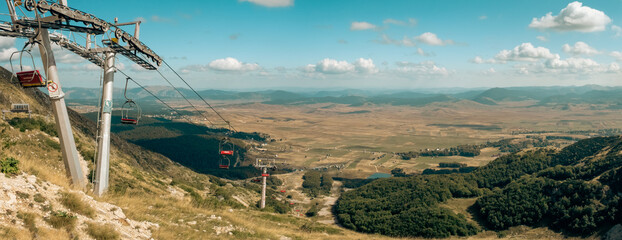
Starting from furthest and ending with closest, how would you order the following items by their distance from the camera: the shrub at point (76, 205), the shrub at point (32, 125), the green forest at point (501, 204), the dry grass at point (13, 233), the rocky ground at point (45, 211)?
the green forest at point (501, 204) < the shrub at point (32, 125) < the shrub at point (76, 205) < the rocky ground at point (45, 211) < the dry grass at point (13, 233)

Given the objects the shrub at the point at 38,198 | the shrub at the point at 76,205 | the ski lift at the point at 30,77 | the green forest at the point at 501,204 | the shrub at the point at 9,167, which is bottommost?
the green forest at the point at 501,204

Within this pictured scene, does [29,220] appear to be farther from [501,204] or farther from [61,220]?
[501,204]

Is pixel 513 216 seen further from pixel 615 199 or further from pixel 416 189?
pixel 416 189

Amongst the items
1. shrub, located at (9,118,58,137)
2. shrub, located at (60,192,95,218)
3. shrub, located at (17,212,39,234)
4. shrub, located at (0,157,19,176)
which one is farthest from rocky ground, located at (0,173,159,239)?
shrub, located at (9,118,58,137)

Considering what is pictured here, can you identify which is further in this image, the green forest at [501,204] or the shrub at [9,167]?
the green forest at [501,204]

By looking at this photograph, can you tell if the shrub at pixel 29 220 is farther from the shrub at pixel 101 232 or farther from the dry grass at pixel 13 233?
the shrub at pixel 101 232

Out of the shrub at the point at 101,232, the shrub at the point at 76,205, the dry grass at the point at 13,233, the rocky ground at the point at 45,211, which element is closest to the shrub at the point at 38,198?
the rocky ground at the point at 45,211

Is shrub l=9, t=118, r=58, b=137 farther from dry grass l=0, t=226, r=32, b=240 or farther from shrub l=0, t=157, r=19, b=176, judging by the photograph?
dry grass l=0, t=226, r=32, b=240

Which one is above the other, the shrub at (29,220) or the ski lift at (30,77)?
the ski lift at (30,77)

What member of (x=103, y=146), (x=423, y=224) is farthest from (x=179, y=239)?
(x=423, y=224)
